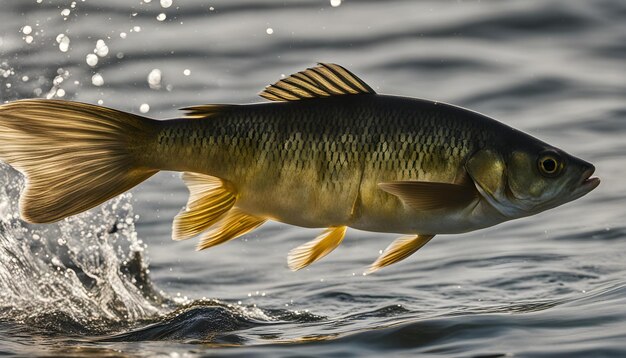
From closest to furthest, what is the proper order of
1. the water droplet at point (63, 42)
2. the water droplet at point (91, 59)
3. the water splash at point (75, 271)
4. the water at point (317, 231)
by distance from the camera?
the water at point (317, 231), the water splash at point (75, 271), the water droplet at point (91, 59), the water droplet at point (63, 42)

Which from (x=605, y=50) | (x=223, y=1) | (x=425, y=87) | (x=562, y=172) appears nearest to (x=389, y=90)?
(x=425, y=87)

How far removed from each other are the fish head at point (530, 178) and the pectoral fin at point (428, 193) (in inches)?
4.7

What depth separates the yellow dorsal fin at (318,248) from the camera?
4.64 meters

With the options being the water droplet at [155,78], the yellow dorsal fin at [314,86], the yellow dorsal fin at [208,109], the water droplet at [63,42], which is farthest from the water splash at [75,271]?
the water droplet at [63,42]

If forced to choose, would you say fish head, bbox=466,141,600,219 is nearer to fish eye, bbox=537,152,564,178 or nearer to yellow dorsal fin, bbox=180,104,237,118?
fish eye, bbox=537,152,564,178

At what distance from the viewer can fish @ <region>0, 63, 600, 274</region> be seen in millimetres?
4410

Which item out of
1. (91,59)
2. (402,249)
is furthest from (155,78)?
(402,249)

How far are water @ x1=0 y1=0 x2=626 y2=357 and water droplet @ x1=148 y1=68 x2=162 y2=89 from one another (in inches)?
0.8

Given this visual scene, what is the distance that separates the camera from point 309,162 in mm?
4414

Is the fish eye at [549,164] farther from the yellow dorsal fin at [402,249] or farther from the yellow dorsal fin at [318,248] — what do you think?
the yellow dorsal fin at [318,248]

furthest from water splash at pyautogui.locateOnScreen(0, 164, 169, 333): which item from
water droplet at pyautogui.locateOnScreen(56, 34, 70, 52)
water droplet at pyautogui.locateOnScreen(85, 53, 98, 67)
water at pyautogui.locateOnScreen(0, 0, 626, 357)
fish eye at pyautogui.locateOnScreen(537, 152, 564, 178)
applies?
water droplet at pyautogui.locateOnScreen(56, 34, 70, 52)

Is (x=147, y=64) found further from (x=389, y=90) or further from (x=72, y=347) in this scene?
(x=72, y=347)

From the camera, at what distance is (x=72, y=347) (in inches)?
192

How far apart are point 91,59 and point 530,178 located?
7.68 m
